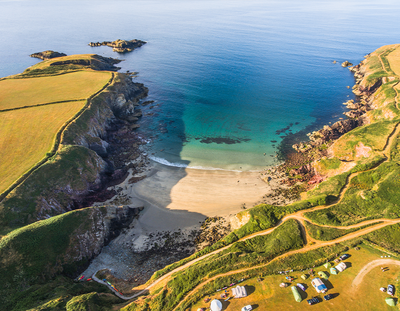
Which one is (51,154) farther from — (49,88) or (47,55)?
(47,55)

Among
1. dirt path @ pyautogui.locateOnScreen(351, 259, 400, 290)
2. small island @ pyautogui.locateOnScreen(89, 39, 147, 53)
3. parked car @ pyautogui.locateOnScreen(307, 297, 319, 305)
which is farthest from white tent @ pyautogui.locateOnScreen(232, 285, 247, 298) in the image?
small island @ pyautogui.locateOnScreen(89, 39, 147, 53)

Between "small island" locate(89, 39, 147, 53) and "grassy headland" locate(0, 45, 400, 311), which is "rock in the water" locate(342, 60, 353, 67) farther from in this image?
"small island" locate(89, 39, 147, 53)

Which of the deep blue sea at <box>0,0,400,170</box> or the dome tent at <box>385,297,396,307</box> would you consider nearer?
the dome tent at <box>385,297,396,307</box>

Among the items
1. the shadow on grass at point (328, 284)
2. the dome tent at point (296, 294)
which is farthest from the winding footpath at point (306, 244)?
the dome tent at point (296, 294)

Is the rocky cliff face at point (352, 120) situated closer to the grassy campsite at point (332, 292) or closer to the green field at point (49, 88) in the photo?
the grassy campsite at point (332, 292)

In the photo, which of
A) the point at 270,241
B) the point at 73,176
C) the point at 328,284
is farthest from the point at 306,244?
the point at 73,176
